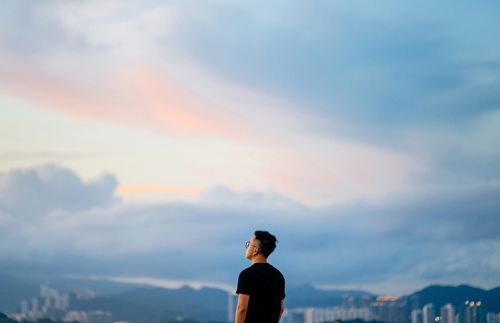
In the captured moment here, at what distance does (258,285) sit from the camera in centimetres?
778

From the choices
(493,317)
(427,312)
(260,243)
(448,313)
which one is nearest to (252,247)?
(260,243)

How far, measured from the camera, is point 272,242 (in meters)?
7.82

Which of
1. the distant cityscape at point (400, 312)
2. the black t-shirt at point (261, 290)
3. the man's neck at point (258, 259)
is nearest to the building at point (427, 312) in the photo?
the distant cityscape at point (400, 312)

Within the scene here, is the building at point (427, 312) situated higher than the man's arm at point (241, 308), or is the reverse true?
the building at point (427, 312)

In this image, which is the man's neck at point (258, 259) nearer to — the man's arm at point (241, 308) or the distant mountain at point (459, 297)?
the man's arm at point (241, 308)

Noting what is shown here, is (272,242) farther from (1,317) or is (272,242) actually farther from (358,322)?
(358,322)

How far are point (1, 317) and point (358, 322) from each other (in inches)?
1845

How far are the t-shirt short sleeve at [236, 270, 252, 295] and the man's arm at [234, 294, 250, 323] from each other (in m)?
0.04

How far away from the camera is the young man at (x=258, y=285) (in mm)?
7734

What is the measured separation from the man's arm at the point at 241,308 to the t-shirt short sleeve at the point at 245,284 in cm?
4

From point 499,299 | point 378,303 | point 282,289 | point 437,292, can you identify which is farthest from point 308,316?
point 282,289

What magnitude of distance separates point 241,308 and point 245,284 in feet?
0.66

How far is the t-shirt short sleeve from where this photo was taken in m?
7.73

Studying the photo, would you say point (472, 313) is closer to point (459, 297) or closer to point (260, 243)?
point (459, 297)
